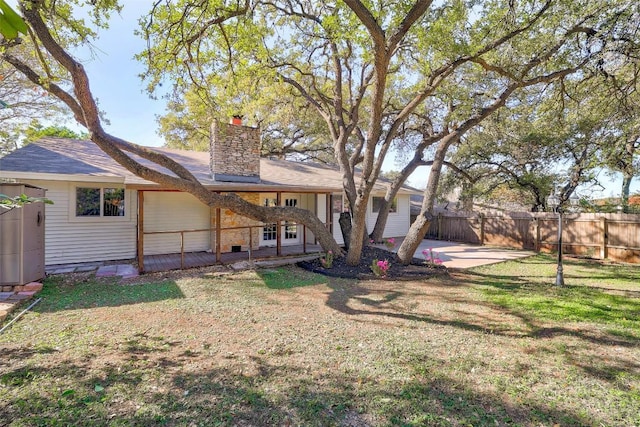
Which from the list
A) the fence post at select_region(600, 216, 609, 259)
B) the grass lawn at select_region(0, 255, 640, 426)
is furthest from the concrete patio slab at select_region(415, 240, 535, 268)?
the grass lawn at select_region(0, 255, 640, 426)

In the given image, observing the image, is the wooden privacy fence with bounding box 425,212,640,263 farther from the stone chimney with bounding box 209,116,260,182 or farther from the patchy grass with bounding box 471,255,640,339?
the stone chimney with bounding box 209,116,260,182

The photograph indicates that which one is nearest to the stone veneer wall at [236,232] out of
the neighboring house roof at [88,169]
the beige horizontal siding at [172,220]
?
the beige horizontal siding at [172,220]

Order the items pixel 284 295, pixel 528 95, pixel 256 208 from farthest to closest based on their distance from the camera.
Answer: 1. pixel 528 95
2. pixel 256 208
3. pixel 284 295

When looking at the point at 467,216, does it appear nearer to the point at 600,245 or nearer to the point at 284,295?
the point at 600,245

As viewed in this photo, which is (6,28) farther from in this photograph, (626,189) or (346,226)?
(626,189)

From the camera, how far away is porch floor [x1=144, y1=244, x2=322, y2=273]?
28.5ft

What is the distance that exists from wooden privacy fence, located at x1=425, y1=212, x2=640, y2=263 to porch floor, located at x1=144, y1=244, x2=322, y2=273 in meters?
7.61

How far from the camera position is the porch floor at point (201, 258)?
342 inches

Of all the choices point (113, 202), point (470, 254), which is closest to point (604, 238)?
point (470, 254)

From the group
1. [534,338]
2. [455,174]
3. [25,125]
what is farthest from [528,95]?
[25,125]

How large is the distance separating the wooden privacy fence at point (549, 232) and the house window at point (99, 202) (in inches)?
533

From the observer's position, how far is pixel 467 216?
49.7ft

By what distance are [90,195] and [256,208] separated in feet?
17.5

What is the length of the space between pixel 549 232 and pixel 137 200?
14.5m
